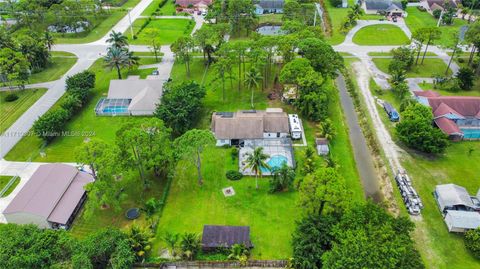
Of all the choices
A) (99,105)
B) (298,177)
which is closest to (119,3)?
(99,105)

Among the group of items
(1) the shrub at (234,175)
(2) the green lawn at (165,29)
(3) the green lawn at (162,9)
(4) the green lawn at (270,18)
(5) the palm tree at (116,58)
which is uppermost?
(5) the palm tree at (116,58)

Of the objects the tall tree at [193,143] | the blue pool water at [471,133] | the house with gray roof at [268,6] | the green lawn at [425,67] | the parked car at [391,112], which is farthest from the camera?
the house with gray roof at [268,6]

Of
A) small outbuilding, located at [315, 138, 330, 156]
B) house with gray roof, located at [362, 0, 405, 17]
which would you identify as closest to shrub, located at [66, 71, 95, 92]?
small outbuilding, located at [315, 138, 330, 156]

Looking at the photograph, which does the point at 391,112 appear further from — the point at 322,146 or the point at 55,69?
the point at 55,69

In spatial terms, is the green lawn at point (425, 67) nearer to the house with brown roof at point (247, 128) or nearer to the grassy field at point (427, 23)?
the grassy field at point (427, 23)

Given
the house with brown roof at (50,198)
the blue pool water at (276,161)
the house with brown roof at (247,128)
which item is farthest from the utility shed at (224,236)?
the house with brown roof at (247,128)
